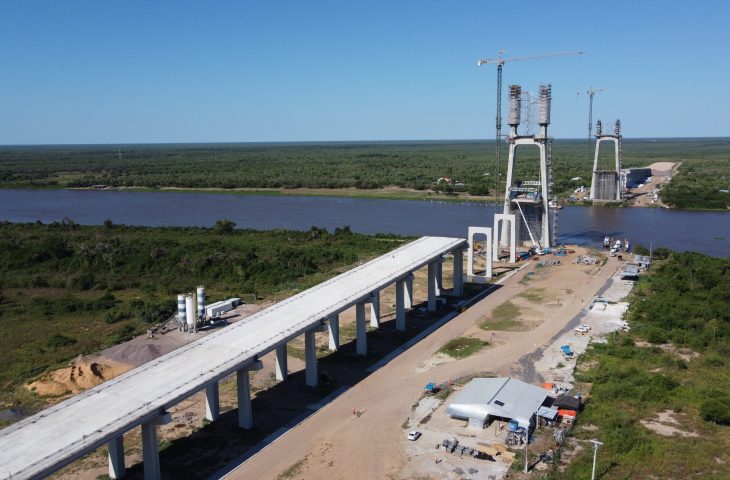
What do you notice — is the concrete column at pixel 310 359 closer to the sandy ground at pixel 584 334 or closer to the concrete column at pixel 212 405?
the concrete column at pixel 212 405

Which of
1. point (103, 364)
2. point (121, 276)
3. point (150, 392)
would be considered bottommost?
point (121, 276)

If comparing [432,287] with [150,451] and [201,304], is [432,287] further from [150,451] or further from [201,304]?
[150,451]

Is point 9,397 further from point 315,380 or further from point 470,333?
point 470,333

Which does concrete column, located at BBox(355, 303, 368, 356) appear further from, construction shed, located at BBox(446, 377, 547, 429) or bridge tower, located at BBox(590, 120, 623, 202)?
bridge tower, located at BBox(590, 120, 623, 202)

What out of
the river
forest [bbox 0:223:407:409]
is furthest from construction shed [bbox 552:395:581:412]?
the river

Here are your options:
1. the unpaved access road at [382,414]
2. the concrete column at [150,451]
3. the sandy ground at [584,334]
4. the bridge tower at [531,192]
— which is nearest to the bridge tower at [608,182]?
the bridge tower at [531,192]

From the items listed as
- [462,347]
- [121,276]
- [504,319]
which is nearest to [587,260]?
[504,319]

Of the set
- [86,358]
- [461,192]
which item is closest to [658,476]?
[86,358]
